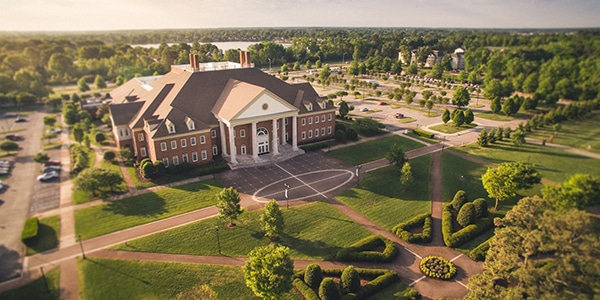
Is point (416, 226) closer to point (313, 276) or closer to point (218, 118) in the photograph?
point (313, 276)

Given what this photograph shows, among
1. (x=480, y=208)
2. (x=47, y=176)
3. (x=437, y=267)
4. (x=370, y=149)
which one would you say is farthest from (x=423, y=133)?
(x=47, y=176)

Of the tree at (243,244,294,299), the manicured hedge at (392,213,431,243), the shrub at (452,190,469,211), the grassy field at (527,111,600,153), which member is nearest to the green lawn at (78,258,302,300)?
the tree at (243,244,294,299)

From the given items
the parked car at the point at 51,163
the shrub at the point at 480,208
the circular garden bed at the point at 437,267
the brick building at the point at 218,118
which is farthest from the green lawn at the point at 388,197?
the parked car at the point at 51,163

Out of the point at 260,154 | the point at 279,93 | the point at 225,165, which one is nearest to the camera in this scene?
the point at 225,165

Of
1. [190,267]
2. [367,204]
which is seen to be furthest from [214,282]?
[367,204]

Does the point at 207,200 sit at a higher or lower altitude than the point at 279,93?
lower

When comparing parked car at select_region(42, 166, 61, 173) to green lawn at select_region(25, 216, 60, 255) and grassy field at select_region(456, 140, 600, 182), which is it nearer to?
green lawn at select_region(25, 216, 60, 255)

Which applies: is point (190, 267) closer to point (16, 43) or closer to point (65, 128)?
point (65, 128)

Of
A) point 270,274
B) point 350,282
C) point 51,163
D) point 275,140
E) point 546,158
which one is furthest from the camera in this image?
point 275,140
